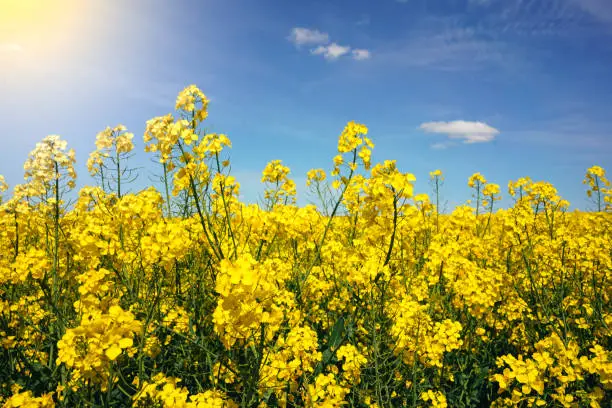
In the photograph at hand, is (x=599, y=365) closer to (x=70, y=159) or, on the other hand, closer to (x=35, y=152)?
(x=70, y=159)

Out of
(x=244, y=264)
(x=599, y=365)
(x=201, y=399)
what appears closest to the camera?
(x=244, y=264)

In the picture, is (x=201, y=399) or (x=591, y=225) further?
(x=591, y=225)

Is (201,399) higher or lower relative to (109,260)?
lower

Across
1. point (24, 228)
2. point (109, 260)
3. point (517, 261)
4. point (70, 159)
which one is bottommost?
point (517, 261)

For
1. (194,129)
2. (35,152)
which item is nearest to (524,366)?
(194,129)

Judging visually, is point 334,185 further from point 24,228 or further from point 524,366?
point 24,228

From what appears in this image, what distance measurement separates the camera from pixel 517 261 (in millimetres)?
5070

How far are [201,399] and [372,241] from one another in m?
1.68

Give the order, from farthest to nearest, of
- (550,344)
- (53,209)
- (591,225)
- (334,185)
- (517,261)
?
1. (591,225)
2. (517,261)
3. (53,209)
4. (334,185)
5. (550,344)

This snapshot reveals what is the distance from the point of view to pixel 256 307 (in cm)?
173

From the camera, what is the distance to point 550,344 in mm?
2764

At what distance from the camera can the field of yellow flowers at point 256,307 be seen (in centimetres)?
222

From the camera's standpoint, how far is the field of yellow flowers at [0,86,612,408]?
222 centimetres

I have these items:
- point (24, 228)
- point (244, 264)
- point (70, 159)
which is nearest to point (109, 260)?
point (70, 159)
